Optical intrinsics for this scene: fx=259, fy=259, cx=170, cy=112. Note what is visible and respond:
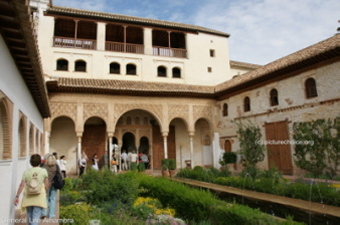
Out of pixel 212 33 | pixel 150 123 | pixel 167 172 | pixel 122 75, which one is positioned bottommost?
pixel 167 172

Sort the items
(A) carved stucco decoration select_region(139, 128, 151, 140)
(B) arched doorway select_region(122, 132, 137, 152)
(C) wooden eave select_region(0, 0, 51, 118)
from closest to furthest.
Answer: (C) wooden eave select_region(0, 0, 51, 118) → (A) carved stucco decoration select_region(139, 128, 151, 140) → (B) arched doorway select_region(122, 132, 137, 152)

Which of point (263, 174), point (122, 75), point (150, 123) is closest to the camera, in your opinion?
point (263, 174)

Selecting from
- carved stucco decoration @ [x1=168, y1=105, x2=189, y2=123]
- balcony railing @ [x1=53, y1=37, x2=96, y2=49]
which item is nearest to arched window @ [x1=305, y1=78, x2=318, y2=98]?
carved stucco decoration @ [x1=168, y1=105, x2=189, y2=123]

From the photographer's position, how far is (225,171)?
450 inches

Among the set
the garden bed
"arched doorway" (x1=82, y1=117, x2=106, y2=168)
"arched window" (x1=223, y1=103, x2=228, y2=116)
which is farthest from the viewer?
"arched window" (x1=223, y1=103, x2=228, y2=116)

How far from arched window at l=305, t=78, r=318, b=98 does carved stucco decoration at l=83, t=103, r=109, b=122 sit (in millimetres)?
11081

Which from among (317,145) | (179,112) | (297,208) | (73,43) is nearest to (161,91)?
(179,112)

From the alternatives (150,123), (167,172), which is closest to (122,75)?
(150,123)

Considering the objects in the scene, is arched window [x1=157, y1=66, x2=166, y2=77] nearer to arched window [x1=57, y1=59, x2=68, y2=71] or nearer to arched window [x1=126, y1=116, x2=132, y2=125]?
arched window [x1=126, y1=116, x2=132, y2=125]

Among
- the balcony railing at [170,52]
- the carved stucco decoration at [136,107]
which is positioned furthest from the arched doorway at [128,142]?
the balcony railing at [170,52]

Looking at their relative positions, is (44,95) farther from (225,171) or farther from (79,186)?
(225,171)

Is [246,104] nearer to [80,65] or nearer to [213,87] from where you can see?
[213,87]

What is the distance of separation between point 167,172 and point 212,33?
12307 millimetres

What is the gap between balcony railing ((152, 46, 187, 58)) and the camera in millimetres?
19219
